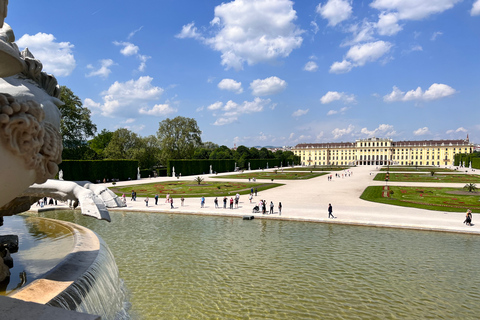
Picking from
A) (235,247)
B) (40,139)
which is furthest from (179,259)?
(40,139)

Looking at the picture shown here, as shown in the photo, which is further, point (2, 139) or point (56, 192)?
point (56, 192)

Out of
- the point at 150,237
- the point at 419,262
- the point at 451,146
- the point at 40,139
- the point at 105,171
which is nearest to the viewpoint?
the point at 40,139

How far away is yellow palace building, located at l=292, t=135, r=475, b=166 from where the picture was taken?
136 meters

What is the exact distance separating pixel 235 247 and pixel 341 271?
4.21 m

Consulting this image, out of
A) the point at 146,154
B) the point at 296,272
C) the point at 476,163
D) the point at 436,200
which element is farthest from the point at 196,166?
the point at 476,163

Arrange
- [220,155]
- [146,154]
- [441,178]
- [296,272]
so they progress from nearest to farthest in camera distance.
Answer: [296,272] < [441,178] < [146,154] < [220,155]

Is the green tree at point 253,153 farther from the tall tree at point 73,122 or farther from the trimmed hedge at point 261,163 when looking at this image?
the tall tree at point 73,122

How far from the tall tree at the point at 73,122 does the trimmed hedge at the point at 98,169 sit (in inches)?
218

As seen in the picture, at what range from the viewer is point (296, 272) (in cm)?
1005

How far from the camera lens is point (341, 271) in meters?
10.2

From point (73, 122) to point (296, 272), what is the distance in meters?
43.1

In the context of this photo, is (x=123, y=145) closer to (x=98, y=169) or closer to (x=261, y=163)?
(x=98, y=169)

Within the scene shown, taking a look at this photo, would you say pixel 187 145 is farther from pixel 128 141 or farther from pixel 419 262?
pixel 419 262

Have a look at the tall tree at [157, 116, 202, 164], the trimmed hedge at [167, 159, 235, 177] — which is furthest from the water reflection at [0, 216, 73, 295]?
the tall tree at [157, 116, 202, 164]
